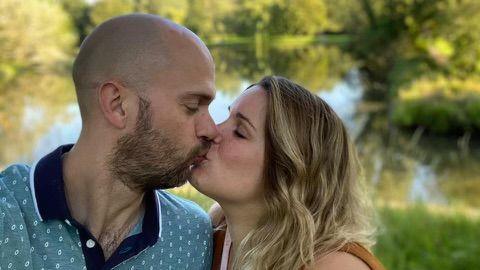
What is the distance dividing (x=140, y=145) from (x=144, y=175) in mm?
70

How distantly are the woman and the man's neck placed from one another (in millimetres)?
229

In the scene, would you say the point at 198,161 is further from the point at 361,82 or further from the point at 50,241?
the point at 361,82

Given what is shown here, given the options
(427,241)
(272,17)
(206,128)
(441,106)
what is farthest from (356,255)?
(441,106)

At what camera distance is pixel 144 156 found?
1.32 meters

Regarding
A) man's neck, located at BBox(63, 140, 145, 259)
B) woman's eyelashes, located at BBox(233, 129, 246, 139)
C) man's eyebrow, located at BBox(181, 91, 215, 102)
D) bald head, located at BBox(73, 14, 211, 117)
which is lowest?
man's neck, located at BBox(63, 140, 145, 259)

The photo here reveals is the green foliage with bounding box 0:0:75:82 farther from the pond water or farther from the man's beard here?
the man's beard

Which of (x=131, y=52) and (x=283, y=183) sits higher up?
(x=131, y=52)

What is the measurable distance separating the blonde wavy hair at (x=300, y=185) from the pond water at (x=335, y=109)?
364 millimetres

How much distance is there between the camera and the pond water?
2.97m

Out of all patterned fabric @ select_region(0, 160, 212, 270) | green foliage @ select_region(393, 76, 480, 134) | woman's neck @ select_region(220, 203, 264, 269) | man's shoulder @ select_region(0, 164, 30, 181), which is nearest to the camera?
patterned fabric @ select_region(0, 160, 212, 270)

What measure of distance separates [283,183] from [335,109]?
63cm

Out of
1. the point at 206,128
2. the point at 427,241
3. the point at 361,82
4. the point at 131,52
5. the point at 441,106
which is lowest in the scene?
the point at 427,241

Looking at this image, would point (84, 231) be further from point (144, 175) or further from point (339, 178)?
point (339, 178)

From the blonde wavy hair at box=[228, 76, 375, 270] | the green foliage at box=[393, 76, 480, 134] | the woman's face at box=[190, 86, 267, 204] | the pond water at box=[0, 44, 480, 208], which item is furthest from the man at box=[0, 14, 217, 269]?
the green foliage at box=[393, 76, 480, 134]
